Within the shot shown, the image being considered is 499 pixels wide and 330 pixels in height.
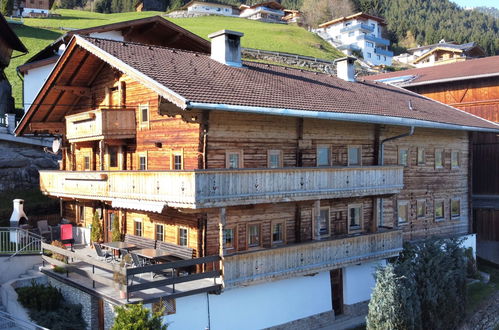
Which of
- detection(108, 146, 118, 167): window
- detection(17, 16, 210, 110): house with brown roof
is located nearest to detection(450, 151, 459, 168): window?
detection(17, 16, 210, 110): house with brown roof

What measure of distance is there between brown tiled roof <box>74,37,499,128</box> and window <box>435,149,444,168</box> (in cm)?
165

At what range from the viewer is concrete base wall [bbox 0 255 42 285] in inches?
768

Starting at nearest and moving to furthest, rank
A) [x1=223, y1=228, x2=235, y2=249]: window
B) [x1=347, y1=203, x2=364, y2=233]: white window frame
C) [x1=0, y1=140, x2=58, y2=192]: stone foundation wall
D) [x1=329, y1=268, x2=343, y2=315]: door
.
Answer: [x1=223, y1=228, x2=235, y2=249]: window
[x1=329, y1=268, x2=343, y2=315]: door
[x1=347, y1=203, x2=364, y2=233]: white window frame
[x1=0, y1=140, x2=58, y2=192]: stone foundation wall

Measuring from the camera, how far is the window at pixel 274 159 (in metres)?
19.1

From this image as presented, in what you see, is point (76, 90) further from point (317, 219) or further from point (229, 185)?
point (317, 219)

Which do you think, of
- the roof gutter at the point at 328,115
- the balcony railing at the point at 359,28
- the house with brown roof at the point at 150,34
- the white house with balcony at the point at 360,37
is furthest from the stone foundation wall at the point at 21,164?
the balcony railing at the point at 359,28

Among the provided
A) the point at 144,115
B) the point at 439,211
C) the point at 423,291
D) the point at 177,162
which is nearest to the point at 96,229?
the point at 144,115

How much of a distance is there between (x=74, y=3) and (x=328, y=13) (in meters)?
59.0

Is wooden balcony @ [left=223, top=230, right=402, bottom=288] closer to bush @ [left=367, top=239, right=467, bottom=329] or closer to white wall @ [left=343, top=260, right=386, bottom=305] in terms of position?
white wall @ [left=343, top=260, right=386, bottom=305]

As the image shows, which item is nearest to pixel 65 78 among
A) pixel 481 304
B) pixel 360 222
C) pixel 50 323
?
pixel 50 323

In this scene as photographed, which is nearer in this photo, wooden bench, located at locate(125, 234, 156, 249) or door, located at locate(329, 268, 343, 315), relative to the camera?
wooden bench, located at locate(125, 234, 156, 249)

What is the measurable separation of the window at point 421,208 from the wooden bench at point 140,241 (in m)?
12.9

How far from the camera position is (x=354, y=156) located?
2222 centimetres

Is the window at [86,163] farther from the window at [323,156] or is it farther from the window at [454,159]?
the window at [454,159]
